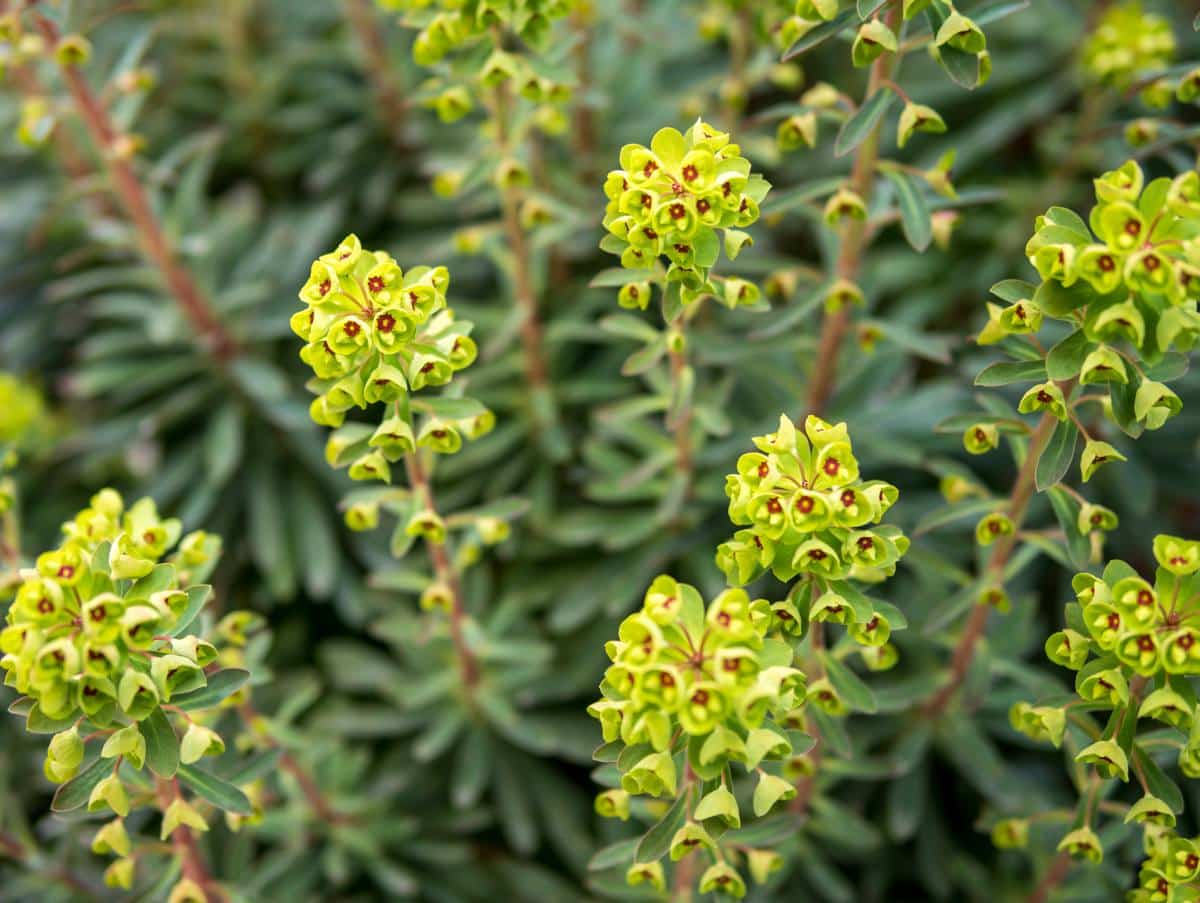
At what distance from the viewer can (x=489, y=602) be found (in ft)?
8.69

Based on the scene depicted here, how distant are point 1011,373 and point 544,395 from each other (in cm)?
118

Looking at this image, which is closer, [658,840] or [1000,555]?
[658,840]

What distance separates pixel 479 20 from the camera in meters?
1.84

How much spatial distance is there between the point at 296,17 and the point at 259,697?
197cm

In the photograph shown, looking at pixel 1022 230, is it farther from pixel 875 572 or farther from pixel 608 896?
pixel 608 896

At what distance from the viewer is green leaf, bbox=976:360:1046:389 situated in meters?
1.60

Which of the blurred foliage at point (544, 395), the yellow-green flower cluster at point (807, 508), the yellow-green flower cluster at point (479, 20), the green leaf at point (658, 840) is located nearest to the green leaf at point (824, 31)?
the blurred foliage at point (544, 395)

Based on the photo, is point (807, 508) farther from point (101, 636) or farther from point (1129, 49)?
point (1129, 49)

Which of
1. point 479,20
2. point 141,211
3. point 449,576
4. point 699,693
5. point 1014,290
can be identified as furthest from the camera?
point 141,211

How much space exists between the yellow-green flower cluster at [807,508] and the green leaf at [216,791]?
2.55 ft

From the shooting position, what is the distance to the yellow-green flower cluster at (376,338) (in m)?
1.49

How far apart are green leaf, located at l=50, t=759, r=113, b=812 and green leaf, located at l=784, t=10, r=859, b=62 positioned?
56.9 inches

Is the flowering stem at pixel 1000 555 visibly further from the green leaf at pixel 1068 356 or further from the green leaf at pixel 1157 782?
the green leaf at pixel 1157 782

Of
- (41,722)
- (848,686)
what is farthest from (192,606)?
(848,686)
